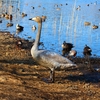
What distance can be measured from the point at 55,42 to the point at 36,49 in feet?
53.5

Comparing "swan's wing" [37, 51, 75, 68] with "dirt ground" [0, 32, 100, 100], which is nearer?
"dirt ground" [0, 32, 100, 100]

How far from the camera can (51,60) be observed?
9531 millimetres

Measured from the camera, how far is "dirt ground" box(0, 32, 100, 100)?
25.8 feet

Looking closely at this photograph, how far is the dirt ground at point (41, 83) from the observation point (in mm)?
7852

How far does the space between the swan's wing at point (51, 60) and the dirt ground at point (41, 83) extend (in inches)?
23.7

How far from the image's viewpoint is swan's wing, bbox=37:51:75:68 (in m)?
9.50

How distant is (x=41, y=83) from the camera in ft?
31.6

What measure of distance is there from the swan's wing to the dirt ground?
0.60 m

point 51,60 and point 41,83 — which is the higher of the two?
point 51,60

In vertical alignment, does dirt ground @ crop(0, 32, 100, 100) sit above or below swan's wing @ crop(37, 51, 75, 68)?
below

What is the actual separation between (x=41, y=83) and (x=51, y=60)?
756 mm

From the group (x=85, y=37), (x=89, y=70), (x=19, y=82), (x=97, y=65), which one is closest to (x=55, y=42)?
(x=85, y=37)

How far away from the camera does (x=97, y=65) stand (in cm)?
1507

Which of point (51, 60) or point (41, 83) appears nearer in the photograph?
point (51, 60)
